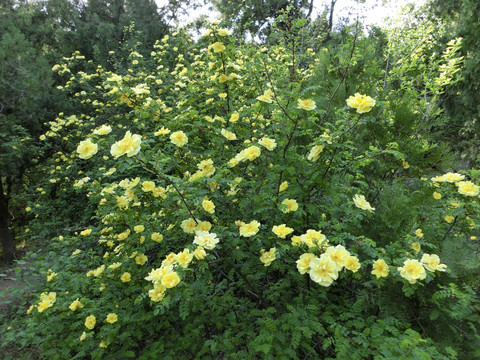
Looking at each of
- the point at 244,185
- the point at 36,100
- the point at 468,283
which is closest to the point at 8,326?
the point at 244,185

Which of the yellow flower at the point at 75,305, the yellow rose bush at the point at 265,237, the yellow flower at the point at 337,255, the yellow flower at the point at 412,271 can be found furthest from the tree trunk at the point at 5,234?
the yellow flower at the point at 412,271

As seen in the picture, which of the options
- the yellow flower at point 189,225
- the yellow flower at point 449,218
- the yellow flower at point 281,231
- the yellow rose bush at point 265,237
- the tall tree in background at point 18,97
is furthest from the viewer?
the tall tree in background at point 18,97

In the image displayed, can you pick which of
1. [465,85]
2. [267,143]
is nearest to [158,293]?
[267,143]

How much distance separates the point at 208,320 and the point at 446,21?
611 centimetres

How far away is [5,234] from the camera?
5.50 meters

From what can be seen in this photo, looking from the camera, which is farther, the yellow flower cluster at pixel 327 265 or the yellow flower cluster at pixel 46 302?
the yellow flower cluster at pixel 46 302

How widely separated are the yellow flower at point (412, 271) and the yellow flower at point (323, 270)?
13.2 inches

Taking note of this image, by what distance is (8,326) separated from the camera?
2232 millimetres

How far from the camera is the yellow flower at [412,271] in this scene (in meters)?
1.15

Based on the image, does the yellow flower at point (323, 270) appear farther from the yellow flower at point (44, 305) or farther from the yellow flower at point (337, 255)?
the yellow flower at point (44, 305)

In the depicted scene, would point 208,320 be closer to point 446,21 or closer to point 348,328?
point 348,328

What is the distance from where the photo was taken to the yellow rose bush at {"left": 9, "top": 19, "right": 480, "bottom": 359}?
4.19ft

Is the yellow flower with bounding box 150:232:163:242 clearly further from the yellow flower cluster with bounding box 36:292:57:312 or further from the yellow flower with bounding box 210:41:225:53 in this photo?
the yellow flower with bounding box 210:41:225:53

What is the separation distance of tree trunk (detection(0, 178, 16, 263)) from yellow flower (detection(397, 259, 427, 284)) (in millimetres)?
6556
